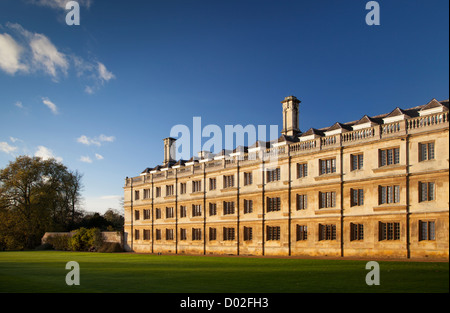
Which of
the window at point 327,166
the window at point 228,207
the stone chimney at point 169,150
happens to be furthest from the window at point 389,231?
the stone chimney at point 169,150

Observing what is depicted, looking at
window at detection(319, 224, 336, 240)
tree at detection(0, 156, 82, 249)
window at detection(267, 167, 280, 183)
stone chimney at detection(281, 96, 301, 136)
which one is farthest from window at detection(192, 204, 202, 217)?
tree at detection(0, 156, 82, 249)

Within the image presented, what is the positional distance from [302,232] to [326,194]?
3831 mm

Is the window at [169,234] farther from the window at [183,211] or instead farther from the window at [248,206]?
the window at [248,206]

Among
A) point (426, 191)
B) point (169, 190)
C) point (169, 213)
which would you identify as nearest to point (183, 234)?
point (169, 213)

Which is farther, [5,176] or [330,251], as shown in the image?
[5,176]

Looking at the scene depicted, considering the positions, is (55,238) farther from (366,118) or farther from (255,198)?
(366,118)

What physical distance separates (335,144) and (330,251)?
8025 mm

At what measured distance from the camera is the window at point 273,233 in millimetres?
35256

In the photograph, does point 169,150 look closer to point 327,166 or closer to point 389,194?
point 327,166

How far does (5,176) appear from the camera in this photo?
189 feet

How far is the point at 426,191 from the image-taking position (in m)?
26.8

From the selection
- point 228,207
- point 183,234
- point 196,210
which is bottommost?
point 183,234

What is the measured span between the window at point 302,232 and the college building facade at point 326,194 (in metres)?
0.12
